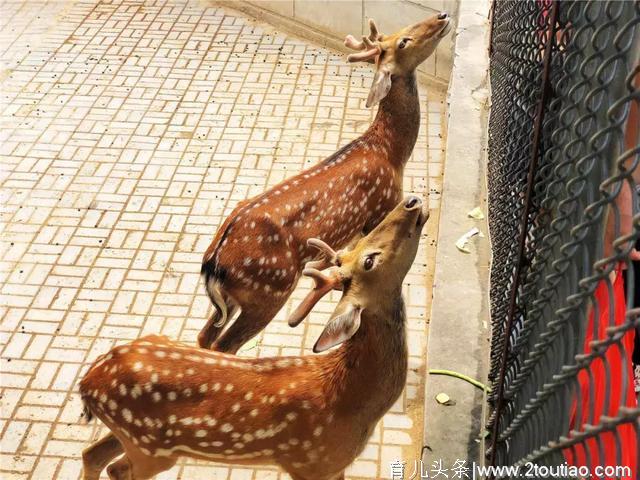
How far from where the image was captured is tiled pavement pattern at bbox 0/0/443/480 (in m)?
4.94

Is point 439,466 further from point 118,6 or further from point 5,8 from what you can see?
point 5,8

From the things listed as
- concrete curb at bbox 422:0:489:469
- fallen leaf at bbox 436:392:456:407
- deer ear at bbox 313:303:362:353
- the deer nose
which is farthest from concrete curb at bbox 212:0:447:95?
deer ear at bbox 313:303:362:353

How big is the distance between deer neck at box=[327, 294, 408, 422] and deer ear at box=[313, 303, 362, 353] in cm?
24

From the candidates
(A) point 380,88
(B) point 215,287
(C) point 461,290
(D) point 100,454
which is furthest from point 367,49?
(D) point 100,454

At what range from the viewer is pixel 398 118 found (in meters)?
5.22

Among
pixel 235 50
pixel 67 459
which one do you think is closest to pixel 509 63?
pixel 67 459

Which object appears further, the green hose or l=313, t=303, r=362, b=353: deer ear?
the green hose

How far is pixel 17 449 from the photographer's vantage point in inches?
181

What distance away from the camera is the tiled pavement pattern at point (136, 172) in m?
4.94

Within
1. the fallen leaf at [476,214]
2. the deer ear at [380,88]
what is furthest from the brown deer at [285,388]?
the fallen leaf at [476,214]

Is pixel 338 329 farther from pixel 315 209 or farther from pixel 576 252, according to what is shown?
pixel 315 209

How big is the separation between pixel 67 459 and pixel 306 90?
4.85m

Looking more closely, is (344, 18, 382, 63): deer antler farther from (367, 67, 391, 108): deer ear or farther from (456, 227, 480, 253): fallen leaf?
(456, 227, 480, 253): fallen leaf

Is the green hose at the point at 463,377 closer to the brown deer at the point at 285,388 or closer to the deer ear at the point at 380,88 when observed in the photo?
the brown deer at the point at 285,388
